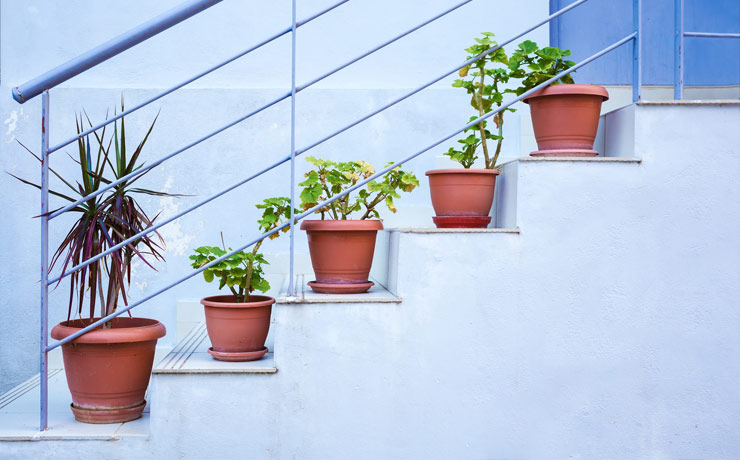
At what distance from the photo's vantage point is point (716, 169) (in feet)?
7.43

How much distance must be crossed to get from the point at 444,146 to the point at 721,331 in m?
1.64

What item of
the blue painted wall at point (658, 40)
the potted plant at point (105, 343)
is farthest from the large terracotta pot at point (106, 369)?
the blue painted wall at point (658, 40)

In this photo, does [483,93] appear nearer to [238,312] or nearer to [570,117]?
[570,117]

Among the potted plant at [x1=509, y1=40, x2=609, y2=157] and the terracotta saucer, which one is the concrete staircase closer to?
the potted plant at [x1=509, y1=40, x2=609, y2=157]

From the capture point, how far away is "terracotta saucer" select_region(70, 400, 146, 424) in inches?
87.1

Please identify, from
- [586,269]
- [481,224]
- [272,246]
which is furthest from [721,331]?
[272,246]

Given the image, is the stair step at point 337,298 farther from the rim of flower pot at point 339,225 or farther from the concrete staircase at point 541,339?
the rim of flower pot at point 339,225

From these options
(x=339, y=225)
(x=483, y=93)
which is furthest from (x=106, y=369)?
(x=483, y=93)

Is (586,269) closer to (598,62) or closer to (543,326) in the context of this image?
(543,326)

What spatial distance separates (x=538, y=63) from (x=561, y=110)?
0.63ft

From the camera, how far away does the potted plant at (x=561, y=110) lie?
91.0 inches

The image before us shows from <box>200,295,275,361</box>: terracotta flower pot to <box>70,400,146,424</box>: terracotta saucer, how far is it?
0.32 m

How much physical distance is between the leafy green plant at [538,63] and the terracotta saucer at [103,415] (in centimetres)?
169

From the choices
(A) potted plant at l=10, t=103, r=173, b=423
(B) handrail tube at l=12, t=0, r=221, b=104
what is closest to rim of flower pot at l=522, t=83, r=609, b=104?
(B) handrail tube at l=12, t=0, r=221, b=104
